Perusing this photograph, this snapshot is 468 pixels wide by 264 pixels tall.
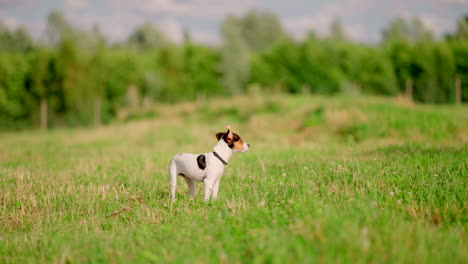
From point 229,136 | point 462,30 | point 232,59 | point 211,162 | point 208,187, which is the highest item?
point 462,30

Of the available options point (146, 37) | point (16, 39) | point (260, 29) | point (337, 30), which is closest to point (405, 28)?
point (337, 30)

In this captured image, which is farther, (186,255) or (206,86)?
(206,86)

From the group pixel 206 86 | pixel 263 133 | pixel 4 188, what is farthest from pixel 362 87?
pixel 4 188

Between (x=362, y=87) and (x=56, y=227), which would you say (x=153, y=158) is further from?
(x=362, y=87)

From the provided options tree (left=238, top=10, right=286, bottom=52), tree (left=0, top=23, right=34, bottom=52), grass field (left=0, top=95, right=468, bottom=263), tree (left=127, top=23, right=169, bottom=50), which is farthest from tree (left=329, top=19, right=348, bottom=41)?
grass field (left=0, top=95, right=468, bottom=263)

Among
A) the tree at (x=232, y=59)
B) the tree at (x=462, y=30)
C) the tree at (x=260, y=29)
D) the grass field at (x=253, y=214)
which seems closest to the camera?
the grass field at (x=253, y=214)

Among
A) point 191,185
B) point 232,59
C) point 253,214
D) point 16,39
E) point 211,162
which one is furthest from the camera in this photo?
point 16,39

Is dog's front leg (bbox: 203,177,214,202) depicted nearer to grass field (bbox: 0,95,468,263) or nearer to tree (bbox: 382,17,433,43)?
grass field (bbox: 0,95,468,263)

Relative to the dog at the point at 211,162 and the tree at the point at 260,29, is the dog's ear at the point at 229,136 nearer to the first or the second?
the dog at the point at 211,162

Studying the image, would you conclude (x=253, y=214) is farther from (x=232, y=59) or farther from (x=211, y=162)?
(x=232, y=59)

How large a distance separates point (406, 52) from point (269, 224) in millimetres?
43109

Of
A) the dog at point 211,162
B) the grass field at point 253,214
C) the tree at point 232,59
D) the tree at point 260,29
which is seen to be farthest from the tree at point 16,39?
the dog at point 211,162

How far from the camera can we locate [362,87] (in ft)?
145

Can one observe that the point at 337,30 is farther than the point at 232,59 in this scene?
Yes
